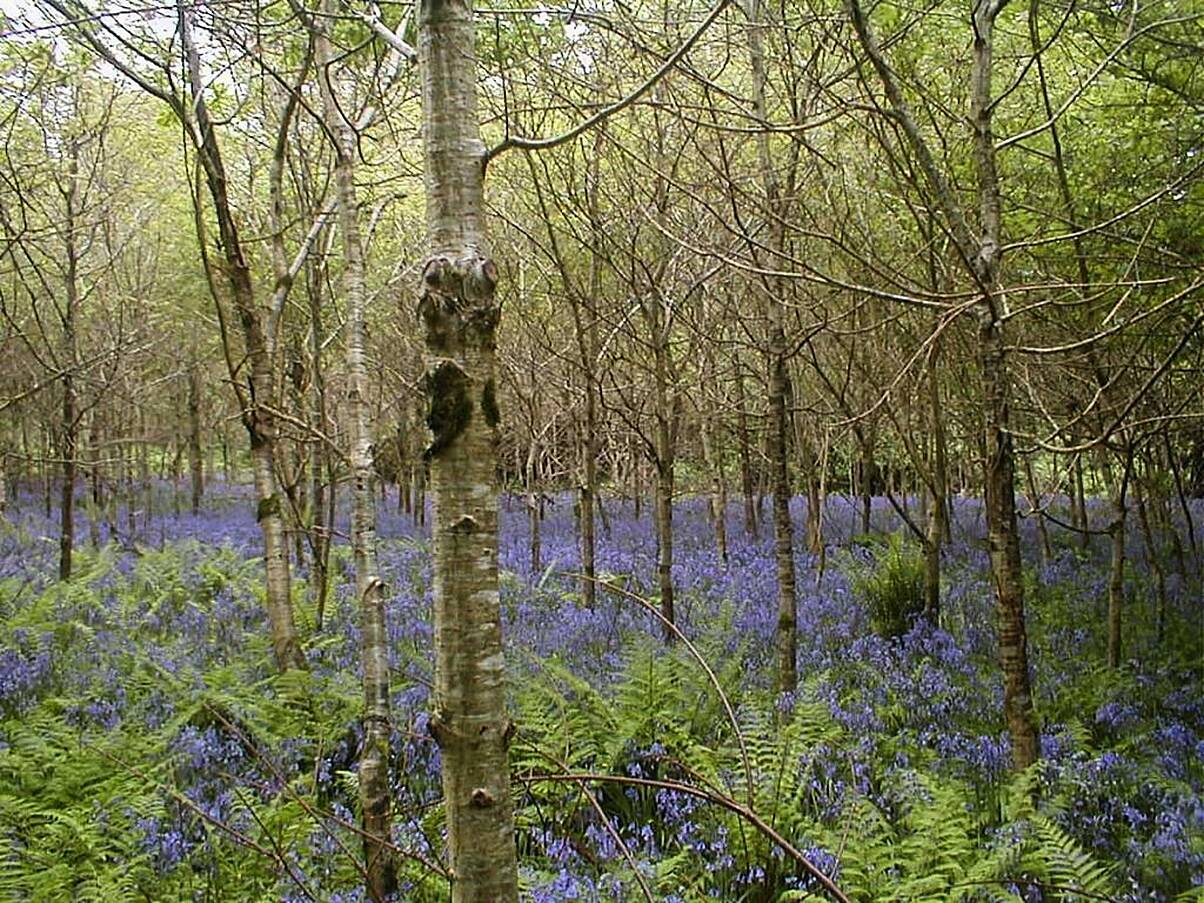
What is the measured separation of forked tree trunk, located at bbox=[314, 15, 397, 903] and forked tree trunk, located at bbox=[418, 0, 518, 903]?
212cm

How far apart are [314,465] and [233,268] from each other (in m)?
8.43

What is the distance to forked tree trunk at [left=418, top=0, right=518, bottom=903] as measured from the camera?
1.66 meters

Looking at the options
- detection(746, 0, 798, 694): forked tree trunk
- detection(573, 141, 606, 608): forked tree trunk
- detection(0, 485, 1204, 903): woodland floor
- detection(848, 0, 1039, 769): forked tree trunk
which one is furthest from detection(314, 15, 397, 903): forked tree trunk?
detection(746, 0, 798, 694): forked tree trunk

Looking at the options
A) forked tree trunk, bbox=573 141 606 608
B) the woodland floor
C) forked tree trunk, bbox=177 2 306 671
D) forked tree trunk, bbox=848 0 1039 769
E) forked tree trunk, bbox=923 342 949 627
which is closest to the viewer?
forked tree trunk, bbox=848 0 1039 769

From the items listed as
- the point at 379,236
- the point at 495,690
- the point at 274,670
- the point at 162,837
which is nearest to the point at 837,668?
the point at 274,670

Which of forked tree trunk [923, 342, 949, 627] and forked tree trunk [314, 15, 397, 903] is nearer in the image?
forked tree trunk [314, 15, 397, 903]

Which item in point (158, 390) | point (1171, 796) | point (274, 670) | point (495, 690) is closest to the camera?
point (495, 690)

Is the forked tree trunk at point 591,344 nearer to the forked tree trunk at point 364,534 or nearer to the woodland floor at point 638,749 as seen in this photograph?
the woodland floor at point 638,749

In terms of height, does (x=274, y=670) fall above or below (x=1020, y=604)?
below

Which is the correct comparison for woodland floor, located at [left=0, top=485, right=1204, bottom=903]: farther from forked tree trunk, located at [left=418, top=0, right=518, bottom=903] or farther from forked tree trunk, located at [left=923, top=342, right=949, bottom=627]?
forked tree trunk, located at [left=923, top=342, right=949, bottom=627]

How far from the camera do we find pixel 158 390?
22922 millimetres

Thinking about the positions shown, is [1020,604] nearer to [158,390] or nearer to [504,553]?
[504,553]

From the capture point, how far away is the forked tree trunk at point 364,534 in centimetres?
370

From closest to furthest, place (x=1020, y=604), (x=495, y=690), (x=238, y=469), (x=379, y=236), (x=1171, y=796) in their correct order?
(x=495, y=690) < (x=1020, y=604) < (x=1171, y=796) < (x=379, y=236) < (x=238, y=469)
